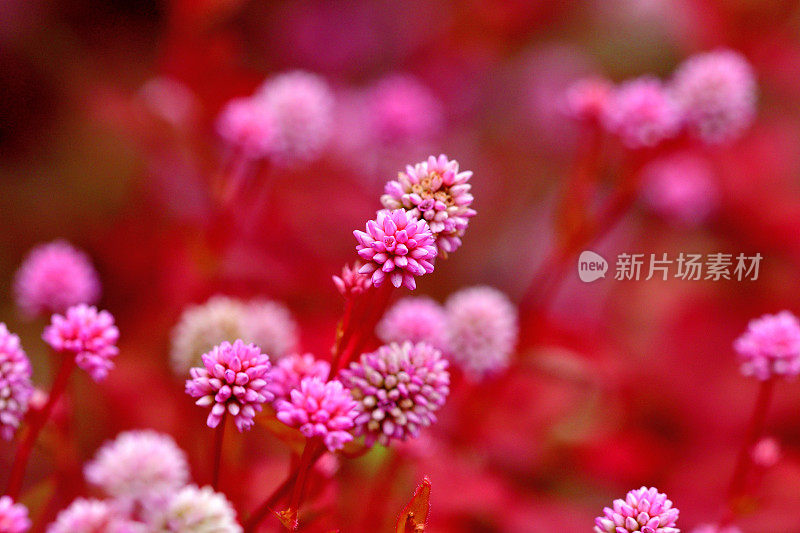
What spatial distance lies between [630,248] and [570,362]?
0.16 meters

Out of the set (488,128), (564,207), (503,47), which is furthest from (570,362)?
(503,47)

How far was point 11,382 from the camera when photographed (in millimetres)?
305

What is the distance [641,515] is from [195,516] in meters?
0.16

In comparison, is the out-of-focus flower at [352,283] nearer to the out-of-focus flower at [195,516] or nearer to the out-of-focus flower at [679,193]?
the out-of-focus flower at [195,516]

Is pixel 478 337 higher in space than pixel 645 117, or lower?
lower

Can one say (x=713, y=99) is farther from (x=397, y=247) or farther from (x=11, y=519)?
(x=11, y=519)

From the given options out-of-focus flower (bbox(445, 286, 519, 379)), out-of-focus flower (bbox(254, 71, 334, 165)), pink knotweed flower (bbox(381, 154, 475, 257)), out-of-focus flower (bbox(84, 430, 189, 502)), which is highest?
out-of-focus flower (bbox(254, 71, 334, 165))

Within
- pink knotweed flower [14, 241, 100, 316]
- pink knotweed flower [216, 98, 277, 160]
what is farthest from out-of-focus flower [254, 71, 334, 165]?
pink knotweed flower [14, 241, 100, 316]

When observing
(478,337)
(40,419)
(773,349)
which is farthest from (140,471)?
(773,349)

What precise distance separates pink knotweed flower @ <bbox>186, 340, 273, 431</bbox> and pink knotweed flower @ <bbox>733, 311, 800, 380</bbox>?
0.23 m

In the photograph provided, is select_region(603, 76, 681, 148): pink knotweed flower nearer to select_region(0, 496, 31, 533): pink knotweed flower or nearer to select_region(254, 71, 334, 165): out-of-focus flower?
select_region(254, 71, 334, 165): out-of-focus flower

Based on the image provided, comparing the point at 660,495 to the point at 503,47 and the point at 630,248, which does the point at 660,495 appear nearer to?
the point at 630,248

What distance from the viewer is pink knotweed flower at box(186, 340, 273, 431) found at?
278mm

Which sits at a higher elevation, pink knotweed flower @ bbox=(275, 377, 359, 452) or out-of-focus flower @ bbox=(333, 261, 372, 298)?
out-of-focus flower @ bbox=(333, 261, 372, 298)
